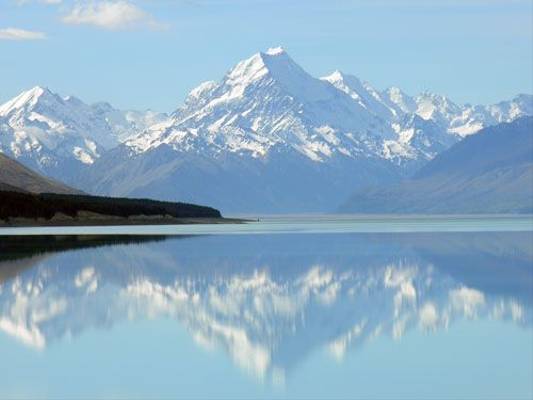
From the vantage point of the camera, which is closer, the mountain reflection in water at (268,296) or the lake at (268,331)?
the lake at (268,331)

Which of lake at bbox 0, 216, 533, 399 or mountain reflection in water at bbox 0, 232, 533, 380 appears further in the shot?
mountain reflection in water at bbox 0, 232, 533, 380

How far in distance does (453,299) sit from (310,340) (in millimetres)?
15060

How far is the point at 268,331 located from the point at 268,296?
1341cm

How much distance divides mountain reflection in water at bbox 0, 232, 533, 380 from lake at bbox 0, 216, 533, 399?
0.29ft

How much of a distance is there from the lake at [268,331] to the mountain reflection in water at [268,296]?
0.29ft

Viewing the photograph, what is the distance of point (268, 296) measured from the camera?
56.2m

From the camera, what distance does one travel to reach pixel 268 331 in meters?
42.8

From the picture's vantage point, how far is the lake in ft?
105

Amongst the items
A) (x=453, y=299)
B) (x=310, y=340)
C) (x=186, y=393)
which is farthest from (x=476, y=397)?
(x=453, y=299)

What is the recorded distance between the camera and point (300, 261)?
284ft

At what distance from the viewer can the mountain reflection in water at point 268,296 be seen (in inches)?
1639

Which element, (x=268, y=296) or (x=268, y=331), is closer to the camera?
(x=268, y=331)

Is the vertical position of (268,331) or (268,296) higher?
(268,296)

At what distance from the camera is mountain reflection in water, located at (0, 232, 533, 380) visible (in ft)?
137
